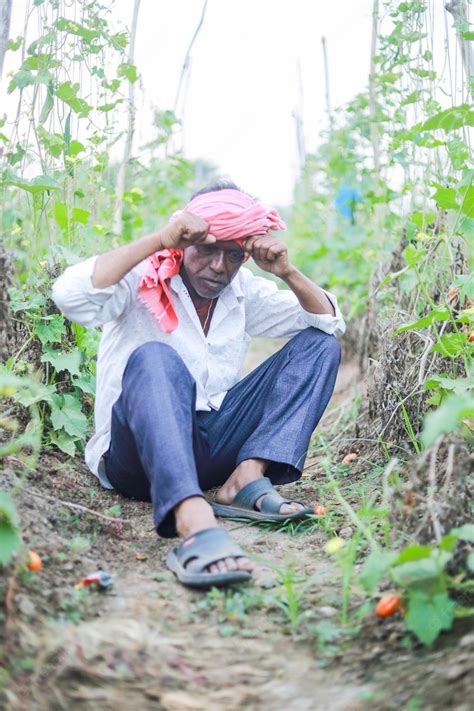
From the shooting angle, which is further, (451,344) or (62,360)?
(62,360)

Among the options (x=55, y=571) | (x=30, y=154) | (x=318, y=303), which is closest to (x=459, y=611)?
(x=55, y=571)

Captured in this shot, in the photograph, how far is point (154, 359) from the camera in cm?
220

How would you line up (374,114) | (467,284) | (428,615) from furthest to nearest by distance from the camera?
(374,114)
(467,284)
(428,615)

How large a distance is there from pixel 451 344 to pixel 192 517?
108 cm

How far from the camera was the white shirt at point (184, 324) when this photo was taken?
7.66 feet

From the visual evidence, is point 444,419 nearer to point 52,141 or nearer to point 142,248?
point 142,248

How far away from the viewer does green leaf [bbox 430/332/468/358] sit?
8.47ft

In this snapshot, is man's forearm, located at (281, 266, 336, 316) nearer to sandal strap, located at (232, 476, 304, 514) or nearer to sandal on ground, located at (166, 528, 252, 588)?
sandal strap, located at (232, 476, 304, 514)

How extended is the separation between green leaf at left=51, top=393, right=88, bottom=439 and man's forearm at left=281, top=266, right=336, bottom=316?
2.71 feet

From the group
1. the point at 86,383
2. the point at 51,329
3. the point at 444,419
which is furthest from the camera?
the point at 86,383

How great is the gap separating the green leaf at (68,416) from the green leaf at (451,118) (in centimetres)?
145

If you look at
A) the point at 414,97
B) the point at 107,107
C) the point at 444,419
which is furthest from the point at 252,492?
the point at 414,97

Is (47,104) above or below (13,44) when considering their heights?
below

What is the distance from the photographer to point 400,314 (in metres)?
3.33
